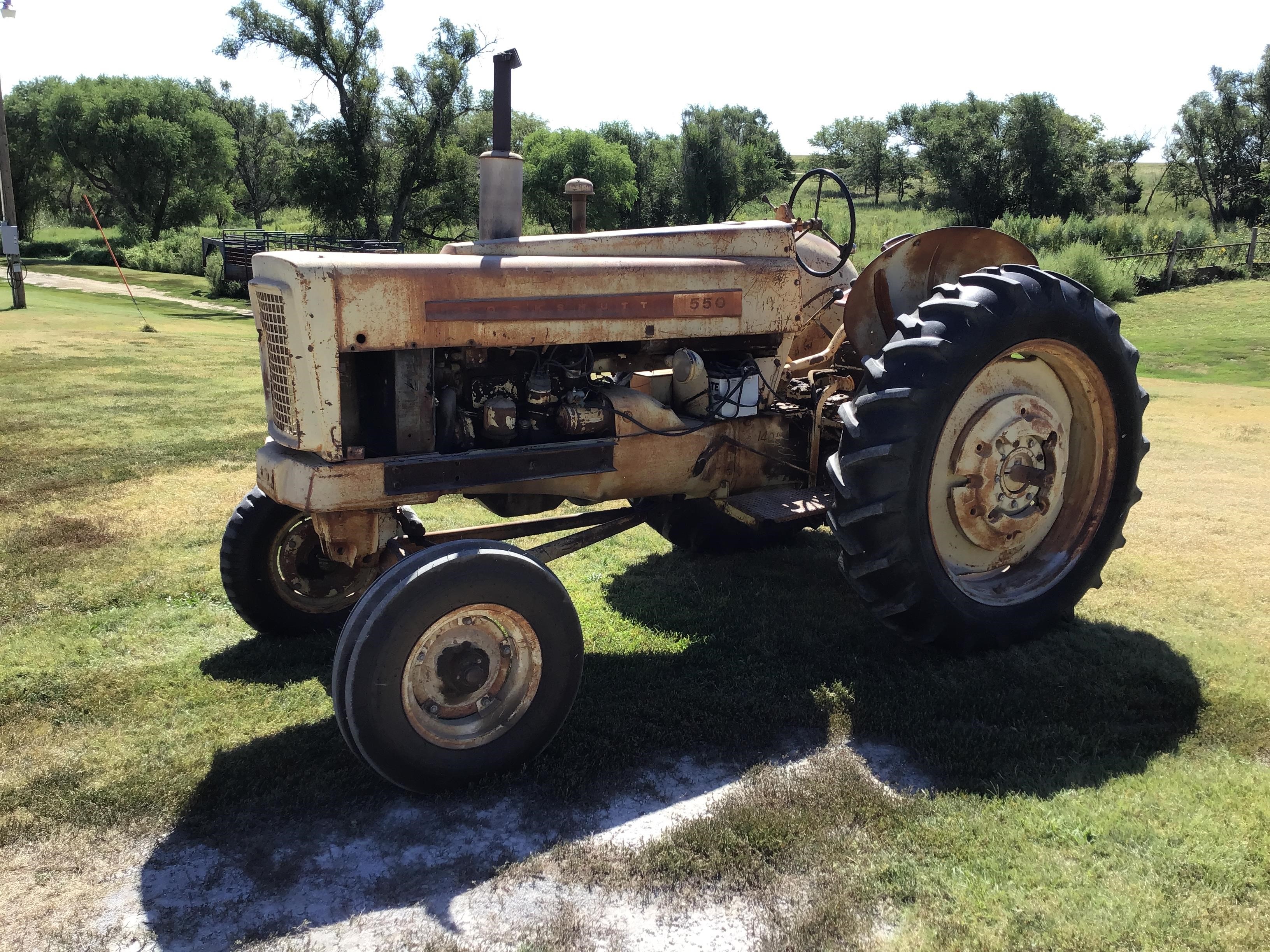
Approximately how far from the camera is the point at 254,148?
65.3m

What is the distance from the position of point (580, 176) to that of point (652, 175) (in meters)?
7.02

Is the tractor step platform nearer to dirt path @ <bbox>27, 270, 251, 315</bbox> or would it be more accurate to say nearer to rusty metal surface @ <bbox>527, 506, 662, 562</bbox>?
rusty metal surface @ <bbox>527, 506, 662, 562</bbox>

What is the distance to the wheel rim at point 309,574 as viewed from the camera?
452 cm

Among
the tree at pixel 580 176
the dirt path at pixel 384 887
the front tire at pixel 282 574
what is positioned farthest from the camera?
the tree at pixel 580 176

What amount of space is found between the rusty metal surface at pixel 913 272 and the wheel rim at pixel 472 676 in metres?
2.57

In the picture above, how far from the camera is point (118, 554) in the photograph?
19.0 feet

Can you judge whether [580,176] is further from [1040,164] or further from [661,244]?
[661,244]

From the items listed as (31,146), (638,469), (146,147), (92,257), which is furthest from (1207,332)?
(31,146)

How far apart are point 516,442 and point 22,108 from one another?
56201 millimetres

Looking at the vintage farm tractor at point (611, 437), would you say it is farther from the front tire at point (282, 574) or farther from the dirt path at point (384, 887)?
the dirt path at point (384, 887)

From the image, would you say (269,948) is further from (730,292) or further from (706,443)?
(730,292)

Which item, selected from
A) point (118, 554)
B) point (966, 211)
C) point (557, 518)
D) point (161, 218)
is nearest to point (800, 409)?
point (557, 518)

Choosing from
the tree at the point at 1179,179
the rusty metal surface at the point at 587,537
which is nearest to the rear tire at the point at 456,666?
the rusty metal surface at the point at 587,537

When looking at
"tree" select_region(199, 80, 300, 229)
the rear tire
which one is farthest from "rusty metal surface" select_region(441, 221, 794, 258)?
"tree" select_region(199, 80, 300, 229)
